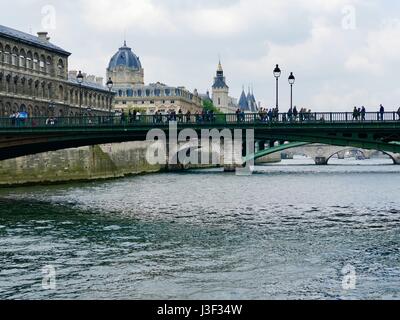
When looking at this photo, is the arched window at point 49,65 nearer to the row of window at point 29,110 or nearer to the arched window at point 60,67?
the arched window at point 60,67

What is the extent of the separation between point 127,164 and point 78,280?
80.1m

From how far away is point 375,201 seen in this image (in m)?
52.5

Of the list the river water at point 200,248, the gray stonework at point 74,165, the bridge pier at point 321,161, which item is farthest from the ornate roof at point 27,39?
the bridge pier at point 321,161

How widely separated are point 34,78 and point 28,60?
269 centimetres

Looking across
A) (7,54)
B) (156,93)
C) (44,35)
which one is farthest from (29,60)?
A: (156,93)

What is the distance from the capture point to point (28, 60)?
100250 mm

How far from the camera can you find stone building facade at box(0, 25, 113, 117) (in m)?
93.4

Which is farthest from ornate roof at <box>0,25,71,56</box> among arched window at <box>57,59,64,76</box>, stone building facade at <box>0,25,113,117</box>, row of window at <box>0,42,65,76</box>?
arched window at <box>57,59,64,76</box>

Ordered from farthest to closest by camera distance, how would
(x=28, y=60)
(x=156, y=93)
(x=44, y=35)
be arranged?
(x=156, y=93) < (x=44, y=35) < (x=28, y=60)

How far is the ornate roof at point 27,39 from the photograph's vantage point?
93.4m

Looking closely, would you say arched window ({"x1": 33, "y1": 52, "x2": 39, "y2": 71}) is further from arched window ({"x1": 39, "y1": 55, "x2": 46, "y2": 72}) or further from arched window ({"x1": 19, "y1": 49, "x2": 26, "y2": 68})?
arched window ({"x1": 19, "y1": 49, "x2": 26, "y2": 68})

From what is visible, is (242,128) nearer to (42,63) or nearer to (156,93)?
(42,63)

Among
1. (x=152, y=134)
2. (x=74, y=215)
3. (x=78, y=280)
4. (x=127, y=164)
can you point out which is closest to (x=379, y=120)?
(x=152, y=134)
